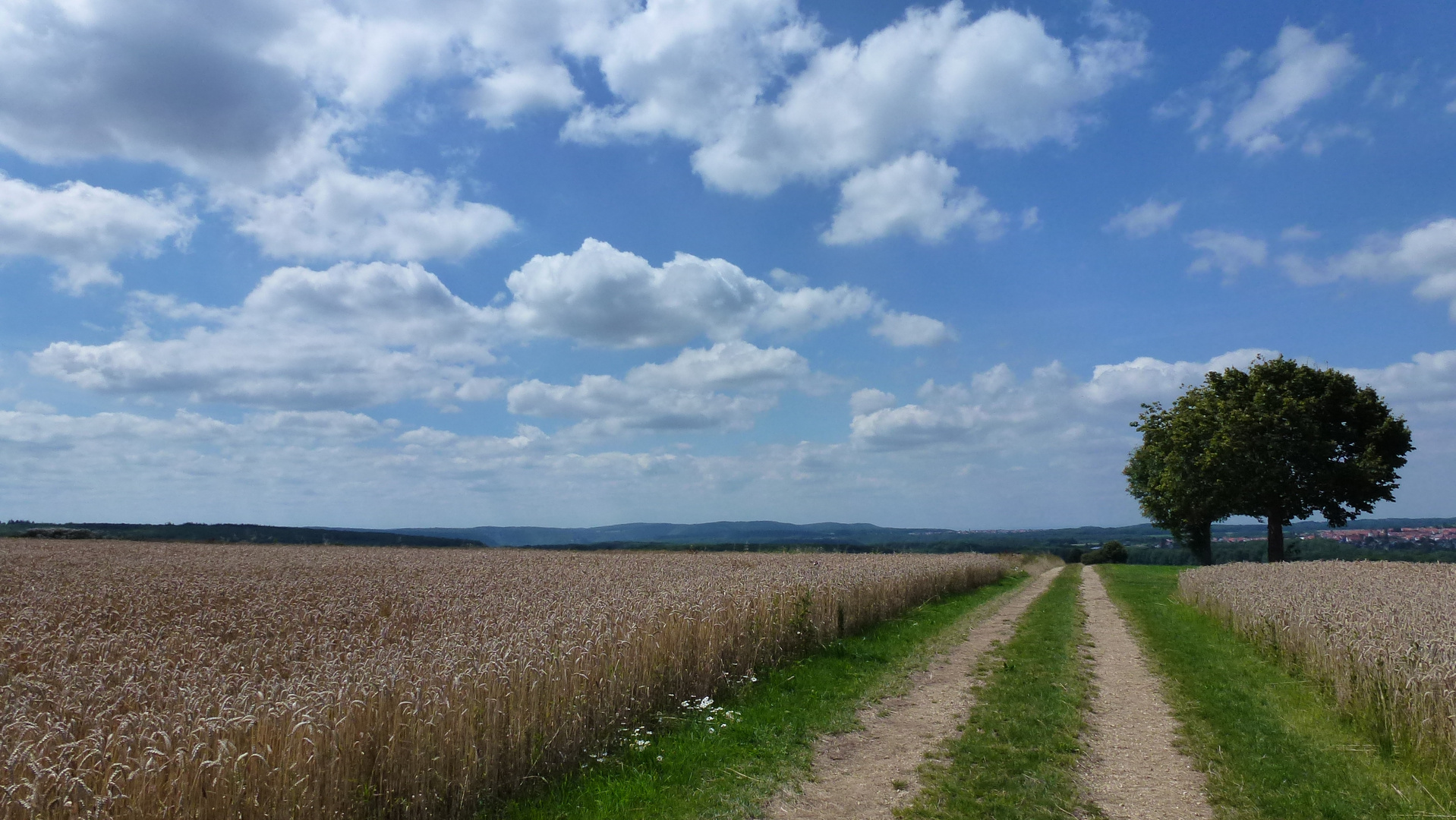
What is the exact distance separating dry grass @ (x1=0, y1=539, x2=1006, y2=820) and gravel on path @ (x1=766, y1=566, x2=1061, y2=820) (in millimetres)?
2396

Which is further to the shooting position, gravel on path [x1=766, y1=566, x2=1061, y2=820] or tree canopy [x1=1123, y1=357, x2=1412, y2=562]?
tree canopy [x1=1123, y1=357, x2=1412, y2=562]

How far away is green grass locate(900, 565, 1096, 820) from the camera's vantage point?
7.27 meters

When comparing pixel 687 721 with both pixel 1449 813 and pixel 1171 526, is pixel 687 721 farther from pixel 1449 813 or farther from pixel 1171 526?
pixel 1171 526

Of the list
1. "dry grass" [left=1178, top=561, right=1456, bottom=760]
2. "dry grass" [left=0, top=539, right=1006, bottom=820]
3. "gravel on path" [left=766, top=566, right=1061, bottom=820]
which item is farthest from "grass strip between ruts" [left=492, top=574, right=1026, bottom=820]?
"dry grass" [left=1178, top=561, right=1456, bottom=760]

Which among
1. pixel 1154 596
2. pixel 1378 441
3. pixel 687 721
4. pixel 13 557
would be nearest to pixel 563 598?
pixel 687 721

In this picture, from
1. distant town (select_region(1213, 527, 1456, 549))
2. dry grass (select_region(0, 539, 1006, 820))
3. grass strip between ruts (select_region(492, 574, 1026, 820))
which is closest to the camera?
dry grass (select_region(0, 539, 1006, 820))

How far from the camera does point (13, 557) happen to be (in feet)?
98.2

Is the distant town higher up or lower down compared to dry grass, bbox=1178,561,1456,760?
lower down

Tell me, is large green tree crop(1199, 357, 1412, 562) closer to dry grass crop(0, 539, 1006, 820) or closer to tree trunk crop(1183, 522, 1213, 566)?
tree trunk crop(1183, 522, 1213, 566)

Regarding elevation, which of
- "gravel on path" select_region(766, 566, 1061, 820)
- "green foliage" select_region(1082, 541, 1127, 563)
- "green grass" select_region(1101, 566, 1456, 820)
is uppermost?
"green grass" select_region(1101, 566, 1456, 820)

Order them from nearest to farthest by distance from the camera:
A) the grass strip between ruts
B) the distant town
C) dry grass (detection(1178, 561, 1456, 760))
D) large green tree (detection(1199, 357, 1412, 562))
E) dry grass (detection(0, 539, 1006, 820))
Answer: dry grass (detection(0, 539, 1006, 820)) < the grass strip between ruts < dry grass (detection(1178, 561, 1456, 760)) < large green tree (detection(1199, 357, 1412, 562)) < the distant town

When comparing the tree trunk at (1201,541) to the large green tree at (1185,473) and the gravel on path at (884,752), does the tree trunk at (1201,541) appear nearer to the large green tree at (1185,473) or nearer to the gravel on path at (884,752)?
the large green tree at (1185,473)

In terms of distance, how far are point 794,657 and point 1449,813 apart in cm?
918

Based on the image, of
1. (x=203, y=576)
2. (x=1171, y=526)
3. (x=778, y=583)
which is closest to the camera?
(x=778, y=583)
